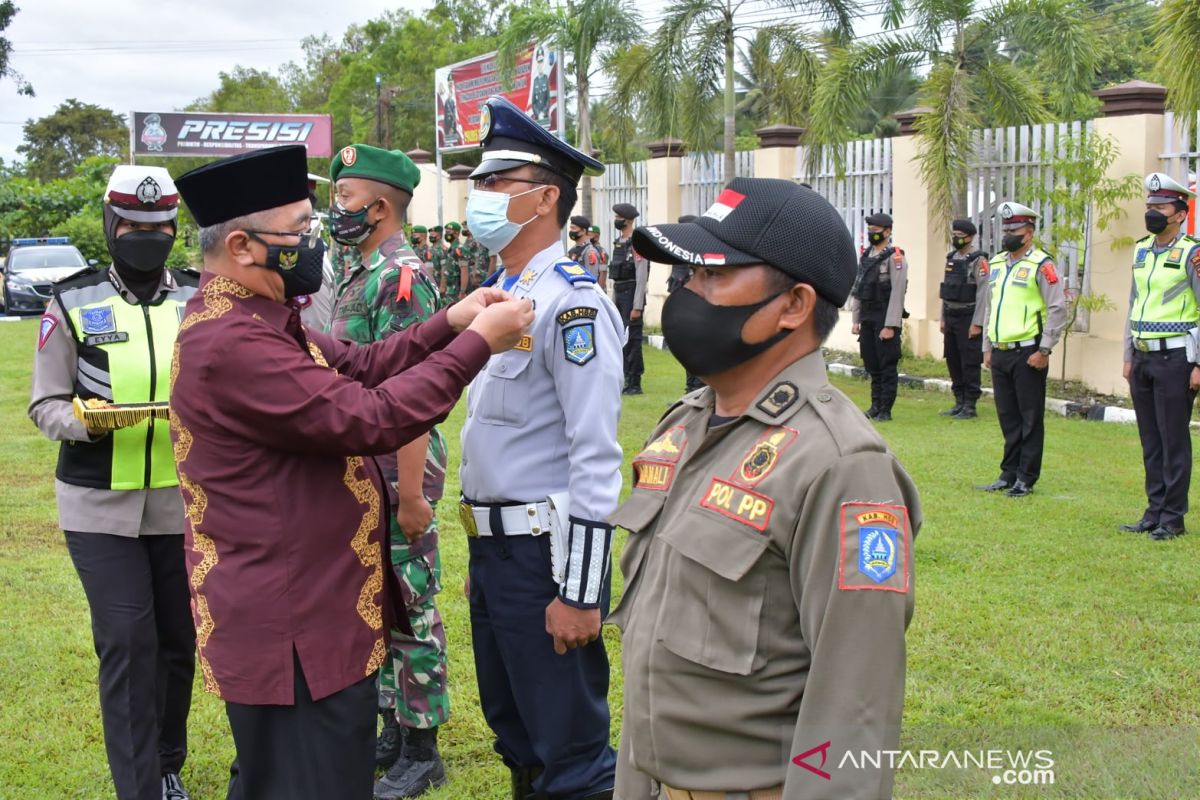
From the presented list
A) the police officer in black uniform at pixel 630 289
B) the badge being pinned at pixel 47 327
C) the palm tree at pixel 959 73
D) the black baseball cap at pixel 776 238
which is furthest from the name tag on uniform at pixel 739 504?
the palm tree at pixel 959 73

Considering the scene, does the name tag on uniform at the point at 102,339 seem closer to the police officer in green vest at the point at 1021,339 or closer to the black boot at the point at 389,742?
the black boot at the point at 389,742

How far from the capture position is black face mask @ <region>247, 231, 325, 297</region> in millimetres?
2689

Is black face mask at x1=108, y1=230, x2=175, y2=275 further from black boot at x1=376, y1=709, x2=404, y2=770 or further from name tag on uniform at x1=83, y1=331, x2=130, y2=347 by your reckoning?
black boot at x1=376, y1=709, x2=404, y2=770

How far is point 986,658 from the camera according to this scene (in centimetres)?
512

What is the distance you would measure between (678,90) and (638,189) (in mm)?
4921

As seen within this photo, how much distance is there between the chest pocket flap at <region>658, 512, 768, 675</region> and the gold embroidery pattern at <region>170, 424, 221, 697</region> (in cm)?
117

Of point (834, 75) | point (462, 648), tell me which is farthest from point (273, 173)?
point (834, 75)

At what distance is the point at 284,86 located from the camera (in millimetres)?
66562

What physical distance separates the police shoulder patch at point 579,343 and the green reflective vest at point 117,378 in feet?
4.44

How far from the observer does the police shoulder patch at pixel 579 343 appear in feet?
10.1

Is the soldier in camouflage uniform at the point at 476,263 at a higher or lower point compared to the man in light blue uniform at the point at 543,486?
higher

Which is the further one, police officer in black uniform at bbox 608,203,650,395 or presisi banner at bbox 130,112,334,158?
presisi banner at bbox 130,112,334,158

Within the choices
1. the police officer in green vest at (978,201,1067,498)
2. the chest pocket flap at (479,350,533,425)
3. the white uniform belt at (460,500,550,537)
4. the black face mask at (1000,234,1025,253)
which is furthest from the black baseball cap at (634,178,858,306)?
the black face mask at (1000,234,1025,253)

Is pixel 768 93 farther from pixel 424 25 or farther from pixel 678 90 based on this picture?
pixel 424 25
